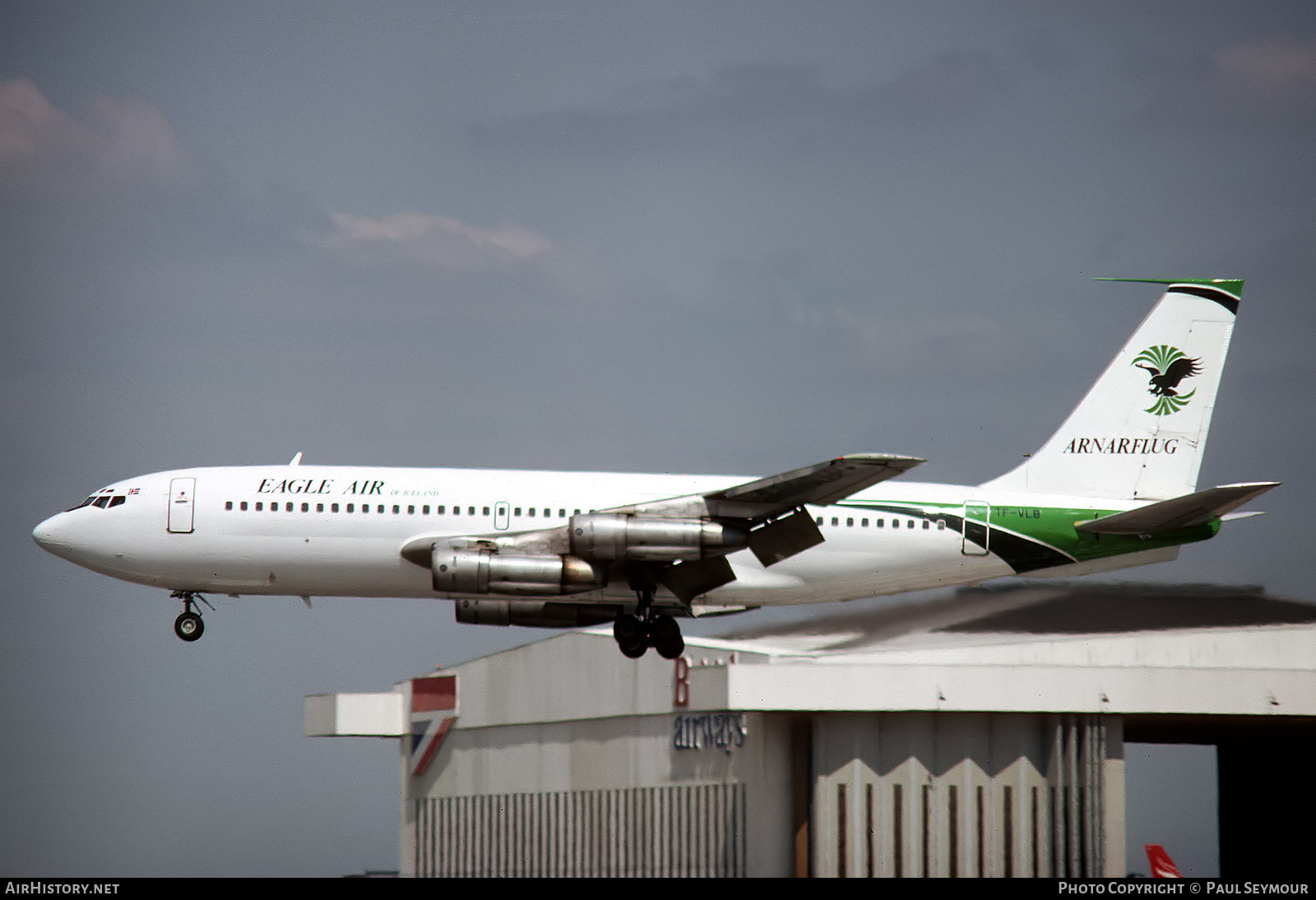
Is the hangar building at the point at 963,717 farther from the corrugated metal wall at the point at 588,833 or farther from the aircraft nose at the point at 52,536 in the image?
the aircraft nose at the point at 52,536

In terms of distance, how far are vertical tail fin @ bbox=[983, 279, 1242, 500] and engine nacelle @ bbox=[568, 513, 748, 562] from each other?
8870 mm

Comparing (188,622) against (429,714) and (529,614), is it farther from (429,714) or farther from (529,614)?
(429,714)

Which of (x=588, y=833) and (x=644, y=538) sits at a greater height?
(x=644, y=538)

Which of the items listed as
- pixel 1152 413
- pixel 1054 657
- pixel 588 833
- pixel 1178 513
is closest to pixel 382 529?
pixel 1178 513

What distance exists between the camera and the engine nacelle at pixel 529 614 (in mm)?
46312

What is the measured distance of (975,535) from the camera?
44031mm

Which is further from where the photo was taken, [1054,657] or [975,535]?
[1054,657]

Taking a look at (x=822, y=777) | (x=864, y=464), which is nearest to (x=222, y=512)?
(x=864, y=464)

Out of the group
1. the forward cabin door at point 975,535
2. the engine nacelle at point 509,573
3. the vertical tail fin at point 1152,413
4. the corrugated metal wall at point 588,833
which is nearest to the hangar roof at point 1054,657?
the corrugated metal wall at point 588,833

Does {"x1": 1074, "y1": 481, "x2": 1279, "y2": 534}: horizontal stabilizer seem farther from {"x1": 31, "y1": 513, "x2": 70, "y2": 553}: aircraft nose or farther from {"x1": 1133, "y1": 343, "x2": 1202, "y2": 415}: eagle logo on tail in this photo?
{"x1": 31, "y1": 513, "x2": 70, "y2": 553}: aircraft nose

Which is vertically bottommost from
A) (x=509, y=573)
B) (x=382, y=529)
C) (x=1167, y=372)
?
(x=509, y=573)

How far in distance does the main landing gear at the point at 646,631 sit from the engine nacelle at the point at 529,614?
1.95m

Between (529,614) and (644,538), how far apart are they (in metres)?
6.78

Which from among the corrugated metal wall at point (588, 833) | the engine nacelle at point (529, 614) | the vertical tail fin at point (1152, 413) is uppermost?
the vertical tail fin at point (1152, 413)
